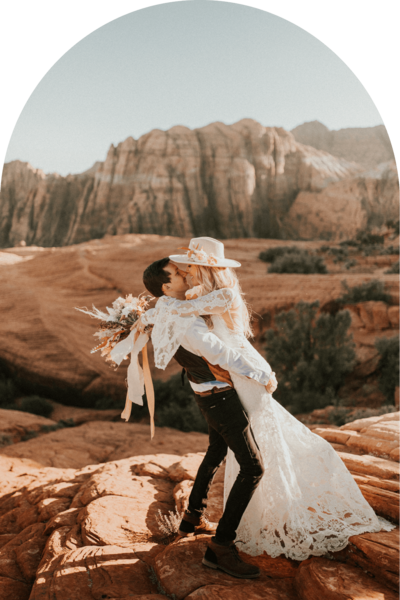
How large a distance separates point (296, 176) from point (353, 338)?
85.0 feet

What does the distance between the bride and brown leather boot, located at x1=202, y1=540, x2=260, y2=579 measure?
0.15m

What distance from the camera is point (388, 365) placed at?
340 inches

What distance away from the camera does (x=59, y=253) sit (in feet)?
46.8

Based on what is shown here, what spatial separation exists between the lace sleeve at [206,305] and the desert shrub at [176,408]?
608cm

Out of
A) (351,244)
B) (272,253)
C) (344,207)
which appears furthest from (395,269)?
(344,207)

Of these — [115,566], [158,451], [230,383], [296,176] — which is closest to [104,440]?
[158,451]

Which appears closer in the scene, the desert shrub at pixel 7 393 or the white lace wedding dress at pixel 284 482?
the white lace wedding dress at pixel 284 482

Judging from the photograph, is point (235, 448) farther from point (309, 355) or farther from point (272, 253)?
point (272, 253)

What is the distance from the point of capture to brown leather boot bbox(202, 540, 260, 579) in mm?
2078

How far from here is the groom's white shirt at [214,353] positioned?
2047 mm

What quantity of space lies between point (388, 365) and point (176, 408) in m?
4.68

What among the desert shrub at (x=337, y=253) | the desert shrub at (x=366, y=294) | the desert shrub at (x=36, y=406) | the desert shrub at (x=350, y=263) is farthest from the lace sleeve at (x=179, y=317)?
the desert shrub at (x=337, y=253)

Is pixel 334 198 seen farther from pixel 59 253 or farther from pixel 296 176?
pixel 59 253

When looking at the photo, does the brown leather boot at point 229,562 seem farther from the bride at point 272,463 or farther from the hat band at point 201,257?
the hat band at point 201,257
